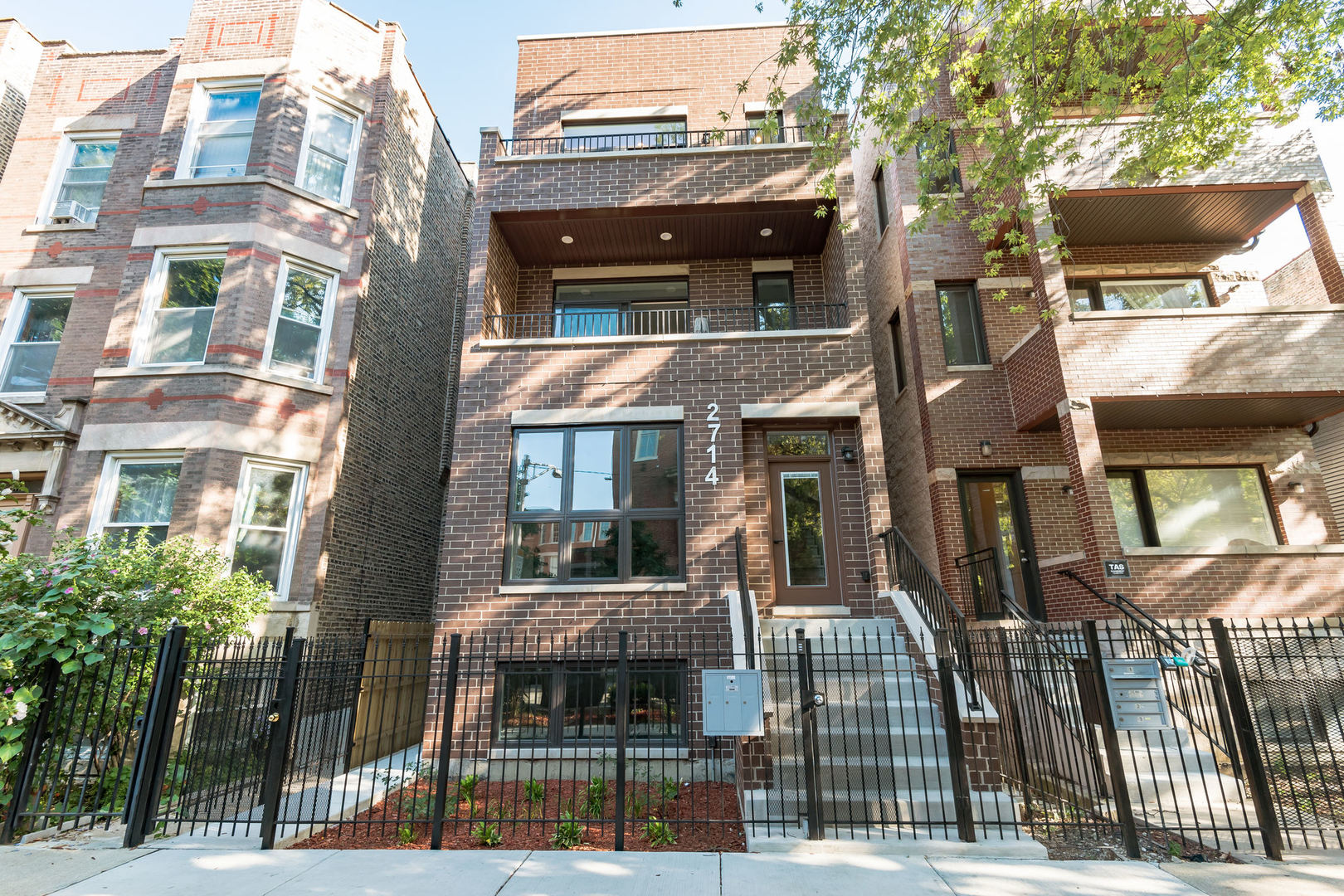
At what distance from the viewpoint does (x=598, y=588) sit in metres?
9.41

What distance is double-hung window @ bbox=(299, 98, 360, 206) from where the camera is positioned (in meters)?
12.3

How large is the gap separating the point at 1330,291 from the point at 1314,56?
3.86m

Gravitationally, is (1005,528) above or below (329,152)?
below

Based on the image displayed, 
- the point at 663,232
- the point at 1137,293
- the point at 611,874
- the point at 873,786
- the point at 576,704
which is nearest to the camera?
the point at 611,874

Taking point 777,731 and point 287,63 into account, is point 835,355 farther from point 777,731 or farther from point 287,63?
point 287,63

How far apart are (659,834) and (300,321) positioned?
33.9ft

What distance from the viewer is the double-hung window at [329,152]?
1227cm

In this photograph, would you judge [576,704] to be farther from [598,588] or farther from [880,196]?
[880,196]

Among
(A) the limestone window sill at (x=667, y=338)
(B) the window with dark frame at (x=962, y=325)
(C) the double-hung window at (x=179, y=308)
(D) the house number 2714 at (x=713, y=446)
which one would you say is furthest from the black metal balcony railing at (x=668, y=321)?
(C) the double-hung window at (x=179, y=308)

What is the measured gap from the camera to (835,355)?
33.9ft

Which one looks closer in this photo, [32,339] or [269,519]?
[269,519]

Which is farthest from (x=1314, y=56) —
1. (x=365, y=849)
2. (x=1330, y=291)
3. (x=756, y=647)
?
(x=365, y=849)

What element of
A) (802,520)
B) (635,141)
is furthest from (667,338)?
(635,141)

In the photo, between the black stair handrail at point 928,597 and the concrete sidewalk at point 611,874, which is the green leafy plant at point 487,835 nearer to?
the concrete sidewalk at point 611,874
